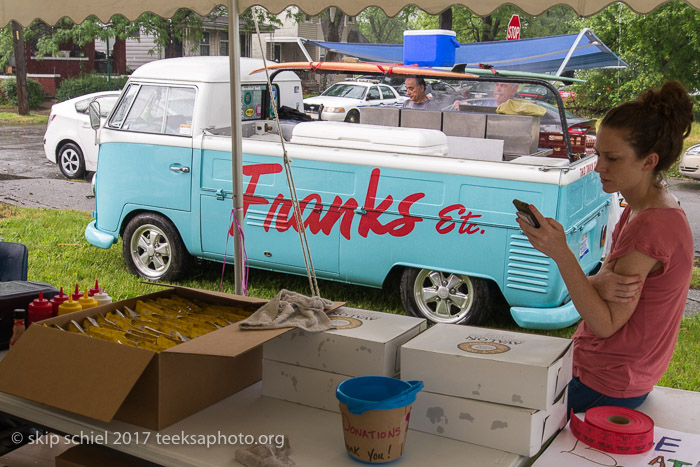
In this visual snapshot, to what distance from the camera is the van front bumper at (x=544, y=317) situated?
5.59m

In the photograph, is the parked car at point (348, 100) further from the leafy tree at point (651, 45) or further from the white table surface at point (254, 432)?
the white table surface at point (254, 432)

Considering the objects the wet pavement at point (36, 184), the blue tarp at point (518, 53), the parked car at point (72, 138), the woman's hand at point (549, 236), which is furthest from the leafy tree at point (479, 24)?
the woman's hand at point (549, 236)

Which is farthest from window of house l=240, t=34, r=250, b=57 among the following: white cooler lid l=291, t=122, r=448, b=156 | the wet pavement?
white cooler lid l=291, t=122, r=448, b=156

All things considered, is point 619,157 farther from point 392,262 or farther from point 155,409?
point 392,262

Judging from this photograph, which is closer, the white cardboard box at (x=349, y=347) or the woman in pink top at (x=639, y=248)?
the woman in pink top at (x=639, y=248)

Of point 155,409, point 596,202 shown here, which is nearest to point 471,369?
point 155,409

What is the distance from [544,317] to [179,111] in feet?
12.5

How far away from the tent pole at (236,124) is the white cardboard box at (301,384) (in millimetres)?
1638

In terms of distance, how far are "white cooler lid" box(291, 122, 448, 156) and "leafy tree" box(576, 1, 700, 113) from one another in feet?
33.4

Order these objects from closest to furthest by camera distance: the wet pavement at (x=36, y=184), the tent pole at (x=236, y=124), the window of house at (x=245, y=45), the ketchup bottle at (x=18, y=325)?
the ketchup bottle at (x=18, y=325) → the tent pole at (x=236, y=124) → the wet pavement at (x=36, y=184) → the window of house at (x=245, y=45)

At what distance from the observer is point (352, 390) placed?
2199mm

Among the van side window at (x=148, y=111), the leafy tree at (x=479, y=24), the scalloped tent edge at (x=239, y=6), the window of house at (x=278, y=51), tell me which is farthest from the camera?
the window of house at (x=278, y=51)

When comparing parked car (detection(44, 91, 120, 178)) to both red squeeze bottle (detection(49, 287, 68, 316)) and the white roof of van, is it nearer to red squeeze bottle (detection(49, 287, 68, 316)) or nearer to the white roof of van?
the white roof of van

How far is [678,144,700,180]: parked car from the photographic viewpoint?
568 inches
